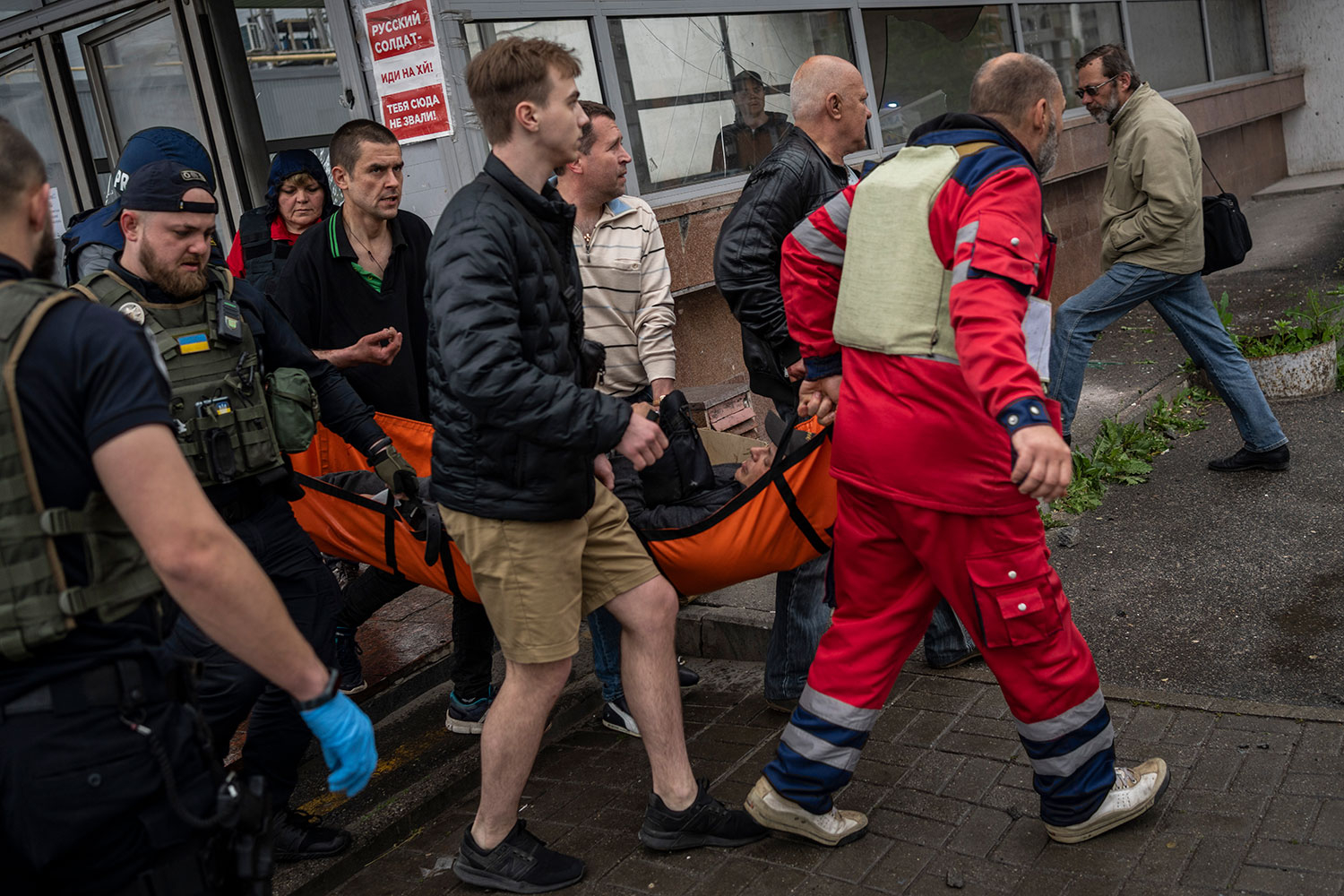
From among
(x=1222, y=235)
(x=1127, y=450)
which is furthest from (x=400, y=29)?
(x=1127, y=450)

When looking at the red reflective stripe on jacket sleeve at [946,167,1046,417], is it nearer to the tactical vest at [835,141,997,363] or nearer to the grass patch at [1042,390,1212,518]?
the tactical vest at [835,141,997,363]

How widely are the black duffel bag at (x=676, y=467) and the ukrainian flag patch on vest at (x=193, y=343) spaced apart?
1.37m

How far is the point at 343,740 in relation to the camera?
2.24m

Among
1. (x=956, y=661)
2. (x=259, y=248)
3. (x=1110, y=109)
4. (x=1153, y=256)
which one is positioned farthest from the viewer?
(x=1110, y=109)

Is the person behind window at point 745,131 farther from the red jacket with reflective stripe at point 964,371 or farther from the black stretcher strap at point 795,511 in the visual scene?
the red jacket with reflective stripe at point 964,371

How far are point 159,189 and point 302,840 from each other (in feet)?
6.35

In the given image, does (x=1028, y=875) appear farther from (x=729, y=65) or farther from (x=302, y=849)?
(x=729, y=65)

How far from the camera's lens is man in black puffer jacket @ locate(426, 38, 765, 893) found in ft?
9.58

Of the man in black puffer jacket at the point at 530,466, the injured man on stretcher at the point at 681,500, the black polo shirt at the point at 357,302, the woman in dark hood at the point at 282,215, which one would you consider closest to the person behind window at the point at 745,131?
the woman in dark hood at the point at 282,215

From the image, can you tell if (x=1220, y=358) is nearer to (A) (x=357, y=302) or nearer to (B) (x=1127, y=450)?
(B) (x=1127, y=450)

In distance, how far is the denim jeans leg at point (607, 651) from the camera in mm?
4266

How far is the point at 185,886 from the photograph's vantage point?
2.05 metres

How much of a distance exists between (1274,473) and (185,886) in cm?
544

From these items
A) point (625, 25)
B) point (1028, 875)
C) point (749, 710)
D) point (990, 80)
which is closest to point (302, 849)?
point (749, 710)
